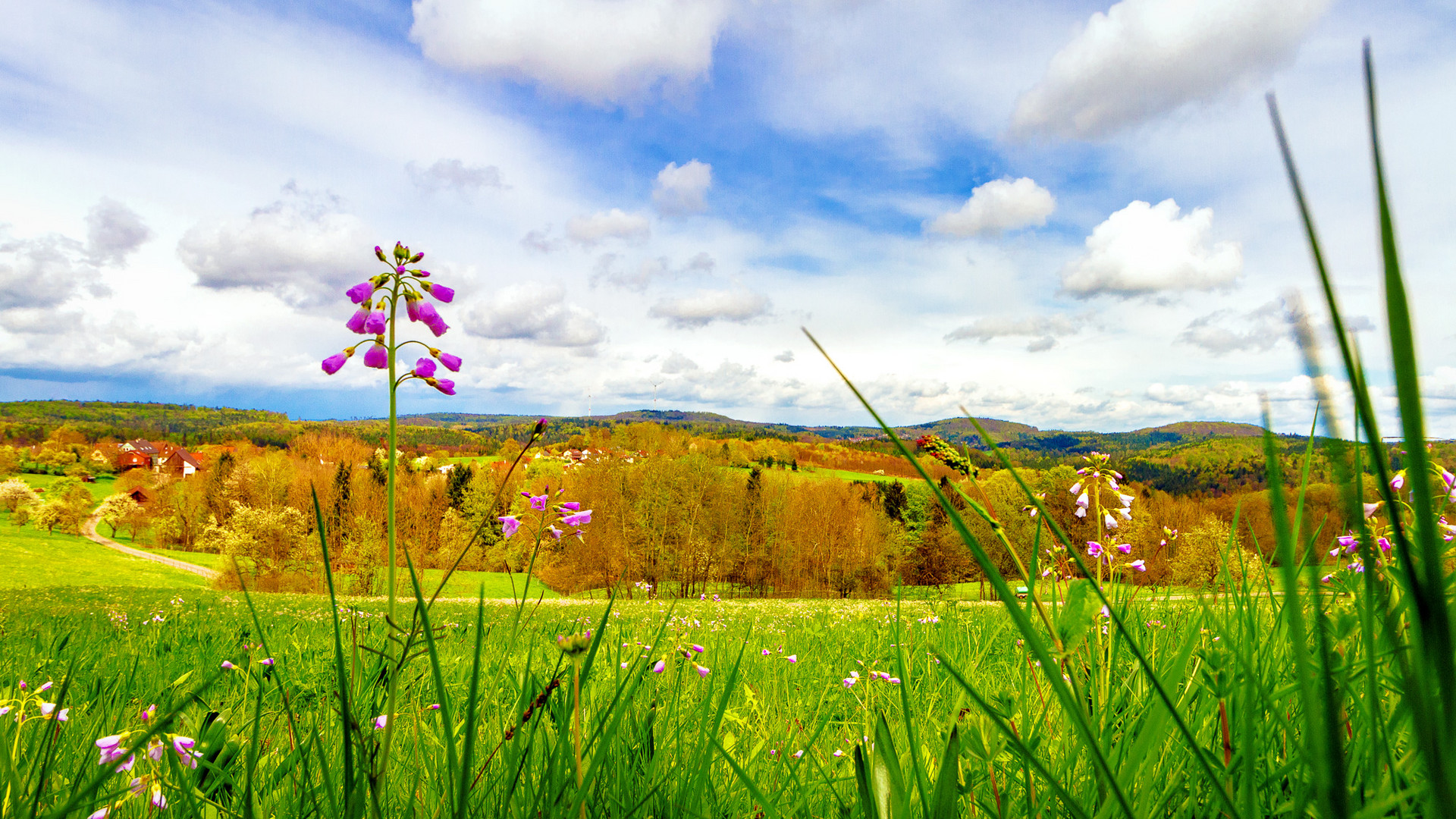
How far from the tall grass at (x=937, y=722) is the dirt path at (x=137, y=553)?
53208 millimetres

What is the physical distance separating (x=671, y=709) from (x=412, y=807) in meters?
1.10

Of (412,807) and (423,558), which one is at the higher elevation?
(412,807)

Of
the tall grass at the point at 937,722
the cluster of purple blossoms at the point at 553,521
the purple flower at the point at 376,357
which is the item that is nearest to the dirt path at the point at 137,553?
the tall grass at the point at 937,722

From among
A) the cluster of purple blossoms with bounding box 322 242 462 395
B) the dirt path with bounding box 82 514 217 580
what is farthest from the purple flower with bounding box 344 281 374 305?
the dirt path with bounding box 82 514 217 580

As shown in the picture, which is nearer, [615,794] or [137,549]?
[615,794]

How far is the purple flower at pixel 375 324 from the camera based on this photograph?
1.84 m

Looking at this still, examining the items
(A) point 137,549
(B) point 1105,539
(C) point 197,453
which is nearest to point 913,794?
(B) point 1105,539

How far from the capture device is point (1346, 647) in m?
1.79

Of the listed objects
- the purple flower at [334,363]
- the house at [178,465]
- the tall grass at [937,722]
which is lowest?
the house at [178,465]

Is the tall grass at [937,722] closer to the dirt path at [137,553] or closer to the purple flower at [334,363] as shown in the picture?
the purple flower at [334,363]

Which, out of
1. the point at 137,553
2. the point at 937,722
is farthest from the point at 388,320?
the point at 137,553

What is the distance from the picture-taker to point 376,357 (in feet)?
6.06

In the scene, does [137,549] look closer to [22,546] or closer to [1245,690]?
[22,546]

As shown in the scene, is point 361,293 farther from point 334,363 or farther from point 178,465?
point 178,465
